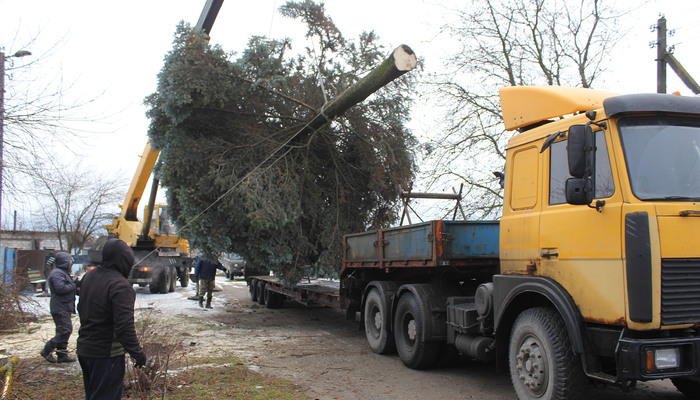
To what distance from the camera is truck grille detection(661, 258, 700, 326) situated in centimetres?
355

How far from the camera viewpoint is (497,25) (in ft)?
45.9

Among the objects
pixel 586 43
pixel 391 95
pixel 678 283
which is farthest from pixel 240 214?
pixel 586 43

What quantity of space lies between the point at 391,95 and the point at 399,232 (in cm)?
462

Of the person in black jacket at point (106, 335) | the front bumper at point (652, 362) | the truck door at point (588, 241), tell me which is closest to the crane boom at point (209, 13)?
the person in black jacket at point (106, 335)

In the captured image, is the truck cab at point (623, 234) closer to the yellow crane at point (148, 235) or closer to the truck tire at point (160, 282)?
the yellow crane at point (148, 235)

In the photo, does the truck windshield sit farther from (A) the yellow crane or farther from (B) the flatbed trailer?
(A) the yellow crane

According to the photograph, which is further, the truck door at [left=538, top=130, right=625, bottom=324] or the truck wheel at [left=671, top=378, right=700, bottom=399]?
the truck wheel at [left=671, top=378, right=700, bottom=399]

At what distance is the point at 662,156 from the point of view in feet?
12.5

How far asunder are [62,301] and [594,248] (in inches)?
264

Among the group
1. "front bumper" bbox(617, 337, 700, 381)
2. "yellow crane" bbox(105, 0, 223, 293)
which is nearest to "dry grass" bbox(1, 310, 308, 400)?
"front bumper" bbox(617, 337, 700, 381)

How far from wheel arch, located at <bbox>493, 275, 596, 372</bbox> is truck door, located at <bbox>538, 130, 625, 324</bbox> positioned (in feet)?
0.31

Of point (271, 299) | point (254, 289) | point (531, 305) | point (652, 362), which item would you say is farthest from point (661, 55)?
point (254, 289)

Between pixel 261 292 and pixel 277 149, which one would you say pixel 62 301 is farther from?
pixel 261 292

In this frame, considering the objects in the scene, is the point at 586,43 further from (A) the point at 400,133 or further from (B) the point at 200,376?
(B) the point at 200,376
